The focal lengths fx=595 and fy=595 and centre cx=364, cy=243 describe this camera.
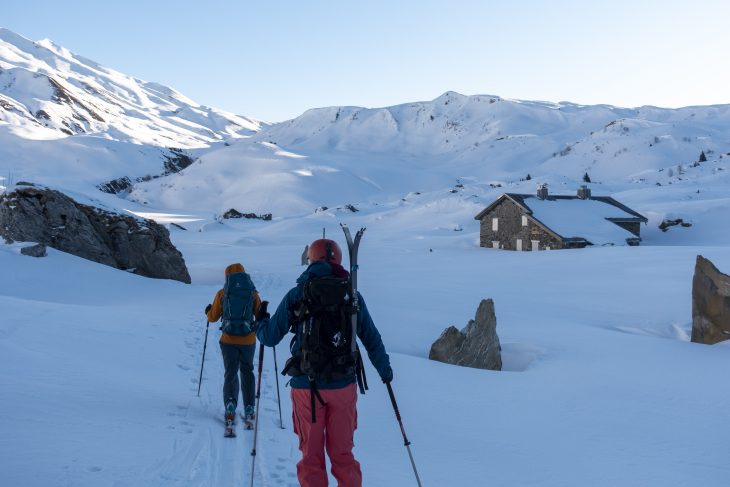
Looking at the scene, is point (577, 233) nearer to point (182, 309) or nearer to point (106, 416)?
point (182, 309)

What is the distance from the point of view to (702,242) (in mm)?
44094

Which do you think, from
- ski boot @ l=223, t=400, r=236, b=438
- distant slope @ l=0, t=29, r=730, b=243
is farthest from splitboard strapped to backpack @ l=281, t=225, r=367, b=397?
distant slope @ l=0, t=29, r=730, b=243

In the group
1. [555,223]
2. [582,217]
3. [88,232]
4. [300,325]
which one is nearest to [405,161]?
[582,217]

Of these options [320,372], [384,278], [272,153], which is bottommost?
[384,278]

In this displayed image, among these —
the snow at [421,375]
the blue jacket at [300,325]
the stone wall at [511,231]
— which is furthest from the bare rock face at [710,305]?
the stone wall at [511,231]

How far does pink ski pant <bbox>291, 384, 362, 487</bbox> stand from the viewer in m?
4.39

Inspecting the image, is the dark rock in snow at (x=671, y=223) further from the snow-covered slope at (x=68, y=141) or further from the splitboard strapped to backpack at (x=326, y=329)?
the snow-covered slope at (x=68, y=141)

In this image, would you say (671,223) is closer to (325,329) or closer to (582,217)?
(582,217)

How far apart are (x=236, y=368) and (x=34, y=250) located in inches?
539

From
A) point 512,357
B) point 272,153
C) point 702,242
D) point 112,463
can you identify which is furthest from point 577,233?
point 272,153

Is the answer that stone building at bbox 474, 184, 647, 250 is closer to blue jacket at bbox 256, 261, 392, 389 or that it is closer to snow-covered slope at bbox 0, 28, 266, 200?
blue jacket at bbox 256, 261, 392, 389

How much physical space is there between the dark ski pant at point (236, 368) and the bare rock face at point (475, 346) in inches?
237

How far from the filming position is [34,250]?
57.5 ft

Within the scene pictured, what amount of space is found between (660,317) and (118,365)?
1528 cm
